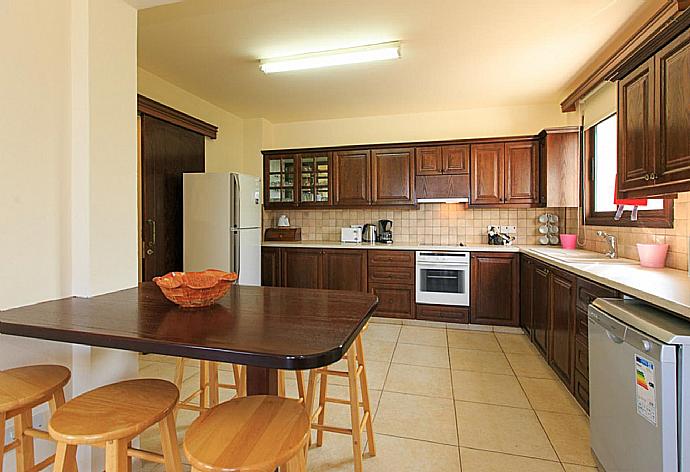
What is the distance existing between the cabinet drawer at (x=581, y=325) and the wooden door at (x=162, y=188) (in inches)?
143

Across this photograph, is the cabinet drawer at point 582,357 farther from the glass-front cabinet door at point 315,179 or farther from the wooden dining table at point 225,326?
the glass-front cabinet door at point 315,179

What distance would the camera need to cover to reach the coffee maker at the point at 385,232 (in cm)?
504

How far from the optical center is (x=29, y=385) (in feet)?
4.38

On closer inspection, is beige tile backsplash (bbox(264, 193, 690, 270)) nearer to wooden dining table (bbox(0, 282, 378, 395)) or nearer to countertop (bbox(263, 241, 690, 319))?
countertop (bbox(263, 241, 690, 319))

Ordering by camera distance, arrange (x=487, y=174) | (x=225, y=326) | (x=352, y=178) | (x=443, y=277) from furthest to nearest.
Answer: (x=352, y=178)
(x=487, y=174)
(x=443, y=277)
(x=225, y=326)

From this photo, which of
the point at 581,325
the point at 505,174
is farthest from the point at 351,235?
the point at 581,325

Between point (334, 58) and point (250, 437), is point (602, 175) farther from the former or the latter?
point (250, 437)

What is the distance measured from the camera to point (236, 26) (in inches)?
112

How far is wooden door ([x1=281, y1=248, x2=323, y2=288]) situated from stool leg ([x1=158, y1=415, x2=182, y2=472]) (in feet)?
11.6

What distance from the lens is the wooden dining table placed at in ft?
3.42

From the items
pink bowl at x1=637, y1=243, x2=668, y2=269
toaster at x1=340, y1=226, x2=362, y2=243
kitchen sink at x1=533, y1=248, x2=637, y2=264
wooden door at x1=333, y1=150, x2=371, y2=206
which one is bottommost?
kitchen sink at x1=533, y1=248, x2=637, y2=264

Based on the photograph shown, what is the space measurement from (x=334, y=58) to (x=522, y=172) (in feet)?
8.38

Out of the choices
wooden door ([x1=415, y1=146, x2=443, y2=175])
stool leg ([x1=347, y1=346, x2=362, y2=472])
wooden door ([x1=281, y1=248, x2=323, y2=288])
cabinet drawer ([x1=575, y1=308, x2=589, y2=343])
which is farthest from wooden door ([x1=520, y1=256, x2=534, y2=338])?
stool leg ([x1=347, y1=346, x2=362, y2=472])

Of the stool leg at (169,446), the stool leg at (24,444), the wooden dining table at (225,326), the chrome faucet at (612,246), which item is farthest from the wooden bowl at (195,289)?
the chrome faucet at (612,246)
